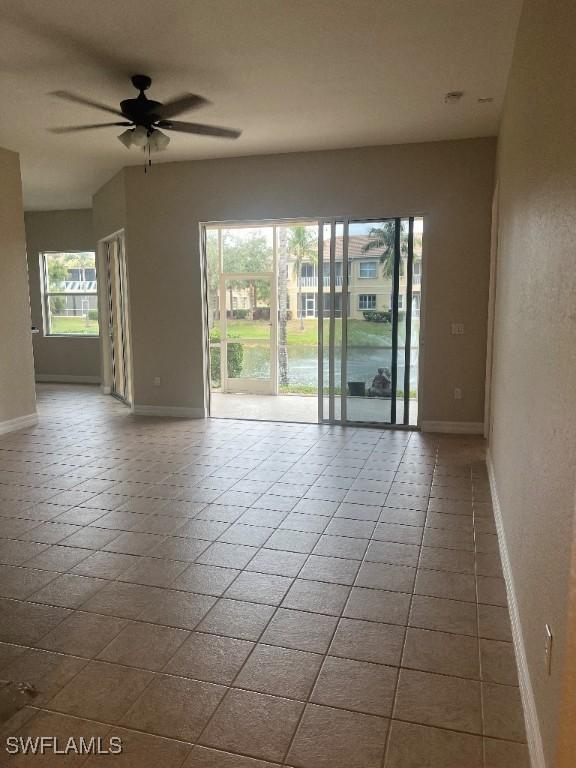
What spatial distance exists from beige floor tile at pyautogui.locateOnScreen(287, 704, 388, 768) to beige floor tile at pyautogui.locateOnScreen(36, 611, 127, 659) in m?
0.89

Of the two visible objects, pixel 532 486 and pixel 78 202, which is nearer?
pixel 532 486

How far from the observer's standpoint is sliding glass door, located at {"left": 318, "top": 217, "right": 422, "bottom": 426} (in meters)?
5.82

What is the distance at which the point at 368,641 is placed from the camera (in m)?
2.30

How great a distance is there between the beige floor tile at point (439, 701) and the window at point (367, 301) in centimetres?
429

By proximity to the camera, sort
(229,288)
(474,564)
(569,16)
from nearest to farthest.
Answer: (569,16), (474,564), (229,288)

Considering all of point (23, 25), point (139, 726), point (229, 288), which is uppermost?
point (23, 25)

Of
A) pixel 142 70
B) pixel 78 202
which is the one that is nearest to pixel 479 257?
pixel 142 70

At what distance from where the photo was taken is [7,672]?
6.91 feet

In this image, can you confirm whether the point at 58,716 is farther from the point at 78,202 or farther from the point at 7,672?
the point at 78,202

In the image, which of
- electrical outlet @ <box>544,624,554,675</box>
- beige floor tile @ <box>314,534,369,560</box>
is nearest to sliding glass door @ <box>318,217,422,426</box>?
beige floor tile @ <box>314,534,369,560</box>

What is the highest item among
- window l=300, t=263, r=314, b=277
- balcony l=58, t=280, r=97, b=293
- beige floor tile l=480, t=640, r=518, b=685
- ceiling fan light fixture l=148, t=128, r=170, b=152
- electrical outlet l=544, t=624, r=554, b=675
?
ceiling fan light fixture l=148, t=128, r=170, b=152

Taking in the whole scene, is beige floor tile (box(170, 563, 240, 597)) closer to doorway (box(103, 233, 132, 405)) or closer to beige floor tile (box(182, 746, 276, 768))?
beige floor tile (box(182, 746, 276, 768))

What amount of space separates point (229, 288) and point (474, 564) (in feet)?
20.9

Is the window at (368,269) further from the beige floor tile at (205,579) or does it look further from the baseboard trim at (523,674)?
the beige floor tile at (205,579)
